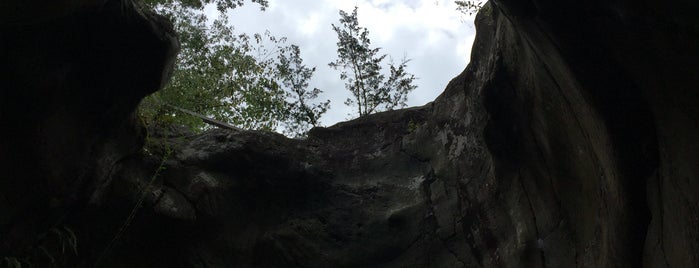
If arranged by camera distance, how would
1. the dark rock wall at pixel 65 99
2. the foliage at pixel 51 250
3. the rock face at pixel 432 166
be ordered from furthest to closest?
the foliage at pixel 51 250
the dark rock wall at pixel 65 99
the rock face at pixel 432 166

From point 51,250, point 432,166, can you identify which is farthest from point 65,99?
point 432,166

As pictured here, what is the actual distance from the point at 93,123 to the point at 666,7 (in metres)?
6.14

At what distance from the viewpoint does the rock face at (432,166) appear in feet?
16.8

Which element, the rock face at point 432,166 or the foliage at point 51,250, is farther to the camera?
the foliage at point 51,250

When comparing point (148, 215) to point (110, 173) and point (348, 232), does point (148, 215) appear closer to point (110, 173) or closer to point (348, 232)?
point (110, 173)

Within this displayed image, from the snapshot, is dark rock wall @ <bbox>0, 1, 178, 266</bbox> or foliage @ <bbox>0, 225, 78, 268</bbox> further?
foliage @ <bbox>0, 225, 78, 268</bbox>

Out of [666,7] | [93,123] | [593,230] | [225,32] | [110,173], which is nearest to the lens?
[666,7]

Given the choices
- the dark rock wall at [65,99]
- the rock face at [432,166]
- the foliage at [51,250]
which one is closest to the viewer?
the rock face at [432,166]

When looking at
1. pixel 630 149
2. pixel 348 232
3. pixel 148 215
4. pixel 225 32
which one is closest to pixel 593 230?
pixel 630 149

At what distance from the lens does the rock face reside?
5.11 metres

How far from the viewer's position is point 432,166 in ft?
32.7

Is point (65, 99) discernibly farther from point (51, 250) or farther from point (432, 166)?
point (432, 166)

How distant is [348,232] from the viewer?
9.62 m

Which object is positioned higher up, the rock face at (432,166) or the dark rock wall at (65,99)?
the dark rock wall at (65,99)
